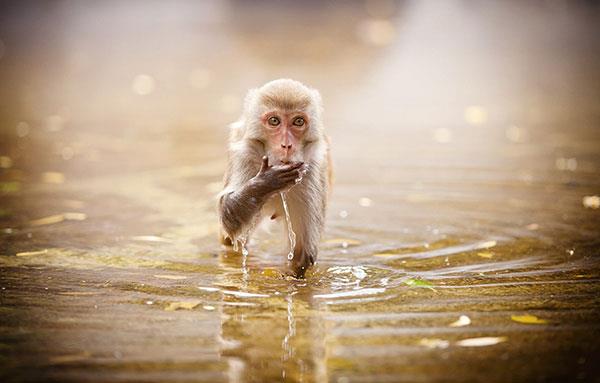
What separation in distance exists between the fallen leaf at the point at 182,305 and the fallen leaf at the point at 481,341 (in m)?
1.35

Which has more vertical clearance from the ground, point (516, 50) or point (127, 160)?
point (516, 50)

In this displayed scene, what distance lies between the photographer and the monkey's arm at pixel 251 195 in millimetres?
4727

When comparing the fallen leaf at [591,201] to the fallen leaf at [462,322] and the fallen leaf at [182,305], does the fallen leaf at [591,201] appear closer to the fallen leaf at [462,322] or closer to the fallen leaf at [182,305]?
the fallen leaf at [462,322]

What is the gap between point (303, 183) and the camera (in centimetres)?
514

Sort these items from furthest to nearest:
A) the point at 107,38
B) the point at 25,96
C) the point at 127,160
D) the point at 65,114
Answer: the point at 107,38
the point at 25,96
the point at 65,114
the point at 127,160

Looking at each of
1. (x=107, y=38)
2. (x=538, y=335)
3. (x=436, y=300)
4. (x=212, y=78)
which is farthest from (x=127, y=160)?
(x=107, y=38)

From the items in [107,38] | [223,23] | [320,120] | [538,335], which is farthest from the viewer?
[223,23]

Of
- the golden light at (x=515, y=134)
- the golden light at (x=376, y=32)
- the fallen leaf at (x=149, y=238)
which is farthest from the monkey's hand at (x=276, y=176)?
the golden light at (x=376, y=32)

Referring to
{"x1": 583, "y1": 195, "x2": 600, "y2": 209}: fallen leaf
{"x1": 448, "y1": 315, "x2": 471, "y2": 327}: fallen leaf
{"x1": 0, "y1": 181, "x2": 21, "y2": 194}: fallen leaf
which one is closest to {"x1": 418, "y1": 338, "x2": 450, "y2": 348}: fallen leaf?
{"x1": 448, "y1": 315, "x2": 471, "y2": 327}: fallen leaf

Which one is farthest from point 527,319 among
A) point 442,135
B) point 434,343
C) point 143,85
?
point 143,85

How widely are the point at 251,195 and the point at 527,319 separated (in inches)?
62.7

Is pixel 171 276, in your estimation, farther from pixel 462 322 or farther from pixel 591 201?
pixel 591 201

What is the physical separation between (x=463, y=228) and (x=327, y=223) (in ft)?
3.28

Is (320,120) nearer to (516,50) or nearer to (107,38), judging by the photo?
(516,50)
